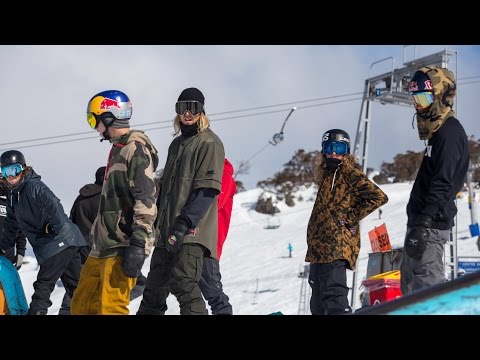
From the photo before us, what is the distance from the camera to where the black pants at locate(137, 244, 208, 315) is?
13.2 ft

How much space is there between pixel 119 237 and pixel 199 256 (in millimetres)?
515

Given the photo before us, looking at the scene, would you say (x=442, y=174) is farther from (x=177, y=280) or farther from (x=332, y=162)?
(x=177, y=280)

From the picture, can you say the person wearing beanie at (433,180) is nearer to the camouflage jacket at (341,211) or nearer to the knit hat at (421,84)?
the knit hat at (421,84)

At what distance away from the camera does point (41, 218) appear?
5211mm

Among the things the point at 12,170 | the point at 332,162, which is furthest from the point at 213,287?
the point at 12,170

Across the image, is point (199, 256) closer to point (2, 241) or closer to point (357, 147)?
point (2, 241)

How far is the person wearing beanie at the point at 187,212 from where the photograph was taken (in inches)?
160

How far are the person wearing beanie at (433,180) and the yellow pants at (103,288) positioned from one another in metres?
1.71

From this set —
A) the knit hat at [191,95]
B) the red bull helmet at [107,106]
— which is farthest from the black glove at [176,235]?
the knit hat at [191,95]

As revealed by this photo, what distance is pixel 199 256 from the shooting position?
4168mm

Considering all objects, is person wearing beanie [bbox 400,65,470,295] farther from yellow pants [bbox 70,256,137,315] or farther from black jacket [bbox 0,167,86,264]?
black jacket [bbox 0,167,86,264]

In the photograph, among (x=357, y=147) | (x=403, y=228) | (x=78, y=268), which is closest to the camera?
(x=78, y=268)
